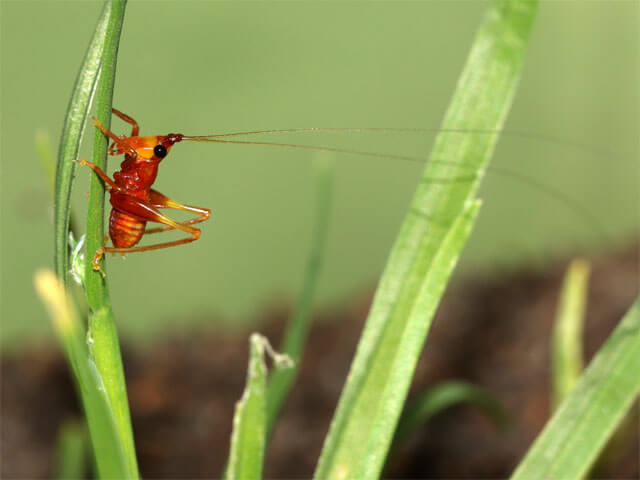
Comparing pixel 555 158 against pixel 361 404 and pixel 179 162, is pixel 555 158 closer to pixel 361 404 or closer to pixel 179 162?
pixel 179 162

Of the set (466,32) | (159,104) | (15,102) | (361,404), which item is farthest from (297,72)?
(361,404)

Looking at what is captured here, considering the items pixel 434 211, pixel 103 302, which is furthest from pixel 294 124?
pixel 103 302

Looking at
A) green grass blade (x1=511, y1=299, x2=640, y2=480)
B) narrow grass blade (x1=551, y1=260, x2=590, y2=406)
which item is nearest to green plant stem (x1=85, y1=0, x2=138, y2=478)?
green grass blade (x1=511, y1=299, x2=640, y2=480)

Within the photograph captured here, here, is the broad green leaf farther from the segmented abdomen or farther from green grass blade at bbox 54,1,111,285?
the segmented abdomen

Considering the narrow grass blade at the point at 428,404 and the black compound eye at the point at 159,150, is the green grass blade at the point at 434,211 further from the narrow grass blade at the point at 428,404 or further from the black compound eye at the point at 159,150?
the black compound eye at the point at 159,150

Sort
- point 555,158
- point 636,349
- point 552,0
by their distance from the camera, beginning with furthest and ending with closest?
1. point 555,158
2. point 552,0
3. point 636,349

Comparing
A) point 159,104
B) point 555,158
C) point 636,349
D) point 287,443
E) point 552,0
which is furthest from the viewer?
point 555,158
